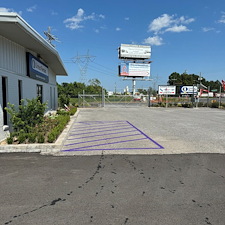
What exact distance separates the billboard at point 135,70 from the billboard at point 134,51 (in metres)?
3.03

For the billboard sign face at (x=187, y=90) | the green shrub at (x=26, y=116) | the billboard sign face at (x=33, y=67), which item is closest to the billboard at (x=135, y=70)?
the billboard sign face at (x=187, y=90)

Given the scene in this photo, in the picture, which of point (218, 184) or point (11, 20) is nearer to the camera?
point (218, 184)

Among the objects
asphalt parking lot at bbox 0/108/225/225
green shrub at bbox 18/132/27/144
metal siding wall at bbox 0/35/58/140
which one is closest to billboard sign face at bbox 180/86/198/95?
metal siding wall at bbox 0/35/58/140

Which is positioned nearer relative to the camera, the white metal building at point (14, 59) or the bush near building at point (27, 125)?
the bush near building at point (27, 125)

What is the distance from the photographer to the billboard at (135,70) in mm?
50250

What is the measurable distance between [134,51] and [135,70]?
6003 mm

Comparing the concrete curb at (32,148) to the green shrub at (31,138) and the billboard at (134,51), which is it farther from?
the billboard at (134,51)

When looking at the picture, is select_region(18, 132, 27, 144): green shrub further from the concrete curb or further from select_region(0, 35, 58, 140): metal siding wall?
select_region(0, 35, 58, 140): metal siding wall

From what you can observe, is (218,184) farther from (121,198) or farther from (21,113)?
(21,113)

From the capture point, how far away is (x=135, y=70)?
1998 inches

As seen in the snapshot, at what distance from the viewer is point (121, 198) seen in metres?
3.36

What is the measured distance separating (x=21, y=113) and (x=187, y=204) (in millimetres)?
6470

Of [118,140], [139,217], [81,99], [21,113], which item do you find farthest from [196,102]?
[139,217]

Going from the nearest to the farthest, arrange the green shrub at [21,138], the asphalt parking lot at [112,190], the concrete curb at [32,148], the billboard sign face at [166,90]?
the asphalt parking lot at [112,190] < the concrete curb at [32,148] < the green shrub at [21,138] < the billboard sign face at [166,90]
